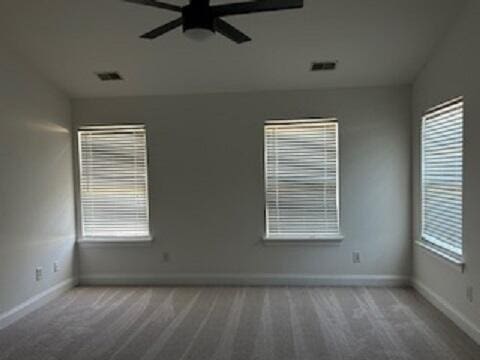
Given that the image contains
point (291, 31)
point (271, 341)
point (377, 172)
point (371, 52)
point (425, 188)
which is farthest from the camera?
point (377, 172)

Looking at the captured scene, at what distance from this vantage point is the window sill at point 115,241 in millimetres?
5203

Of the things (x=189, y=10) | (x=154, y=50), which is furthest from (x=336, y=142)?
(x=189, y=10)

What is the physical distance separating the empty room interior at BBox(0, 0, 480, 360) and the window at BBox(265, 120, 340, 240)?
17 millimetres

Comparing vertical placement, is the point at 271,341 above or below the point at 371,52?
below

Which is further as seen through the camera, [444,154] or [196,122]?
[196,122]

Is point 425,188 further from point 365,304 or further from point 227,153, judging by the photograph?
point 227,153

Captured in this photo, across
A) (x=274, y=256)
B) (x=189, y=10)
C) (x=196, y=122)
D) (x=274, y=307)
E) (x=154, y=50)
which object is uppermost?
(x=154, y=50)

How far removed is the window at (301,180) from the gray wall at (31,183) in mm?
2486

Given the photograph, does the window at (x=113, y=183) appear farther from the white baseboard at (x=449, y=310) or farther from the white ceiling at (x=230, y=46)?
the white baseboard at (x=449, y=310)

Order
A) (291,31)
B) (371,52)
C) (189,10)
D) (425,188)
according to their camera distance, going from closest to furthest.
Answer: (189,10), (291,31), (371,52), (425,188)

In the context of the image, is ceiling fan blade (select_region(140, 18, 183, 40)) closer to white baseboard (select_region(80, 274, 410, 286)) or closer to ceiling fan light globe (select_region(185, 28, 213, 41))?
ceiling fan light globe (select_region(185, 28, 213, 41))

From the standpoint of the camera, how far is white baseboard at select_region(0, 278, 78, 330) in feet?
12.9

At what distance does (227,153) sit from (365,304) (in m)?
2.32

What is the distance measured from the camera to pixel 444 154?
403 cm
